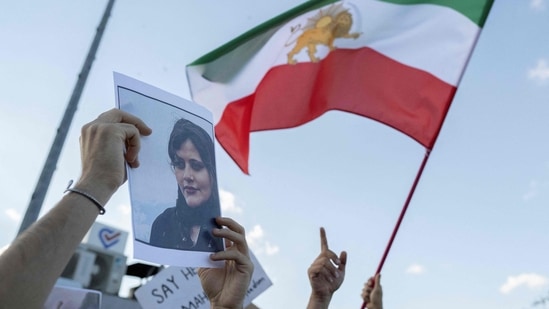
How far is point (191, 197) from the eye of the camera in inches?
68.1

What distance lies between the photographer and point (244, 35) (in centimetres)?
564

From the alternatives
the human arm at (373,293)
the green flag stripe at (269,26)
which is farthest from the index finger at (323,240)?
the green flag stripe at (269,26)

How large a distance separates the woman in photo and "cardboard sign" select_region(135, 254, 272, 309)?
2002mm

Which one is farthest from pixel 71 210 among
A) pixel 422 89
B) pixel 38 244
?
pixel 422 89

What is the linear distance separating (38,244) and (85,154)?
0.34 meters

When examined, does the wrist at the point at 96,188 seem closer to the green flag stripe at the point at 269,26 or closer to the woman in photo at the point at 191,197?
the woman in photo at the point at 191,197

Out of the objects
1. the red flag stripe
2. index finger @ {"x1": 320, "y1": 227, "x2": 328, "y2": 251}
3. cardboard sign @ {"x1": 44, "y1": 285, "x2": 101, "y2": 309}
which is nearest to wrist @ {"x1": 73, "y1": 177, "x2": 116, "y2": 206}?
cardboard sign @ {"x1": 44, "y1": 285, "x2": 101, "y2": 309}

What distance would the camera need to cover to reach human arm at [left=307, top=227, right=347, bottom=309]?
113 inches

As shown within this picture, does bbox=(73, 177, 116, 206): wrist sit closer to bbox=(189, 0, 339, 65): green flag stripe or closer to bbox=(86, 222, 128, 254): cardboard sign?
bbox=(189, 0, 339, 65): green flag stripe

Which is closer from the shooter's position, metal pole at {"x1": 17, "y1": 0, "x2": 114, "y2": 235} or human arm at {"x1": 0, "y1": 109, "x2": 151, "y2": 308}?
human arm at {"x1": 0, "y1": 109, "x2": 151, "y2": 308}

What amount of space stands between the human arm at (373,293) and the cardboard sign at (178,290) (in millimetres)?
639

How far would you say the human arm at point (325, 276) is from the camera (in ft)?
9.45

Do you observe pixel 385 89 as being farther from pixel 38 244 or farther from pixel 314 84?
pixel 38 244

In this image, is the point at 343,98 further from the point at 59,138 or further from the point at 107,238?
the point at 107,238
